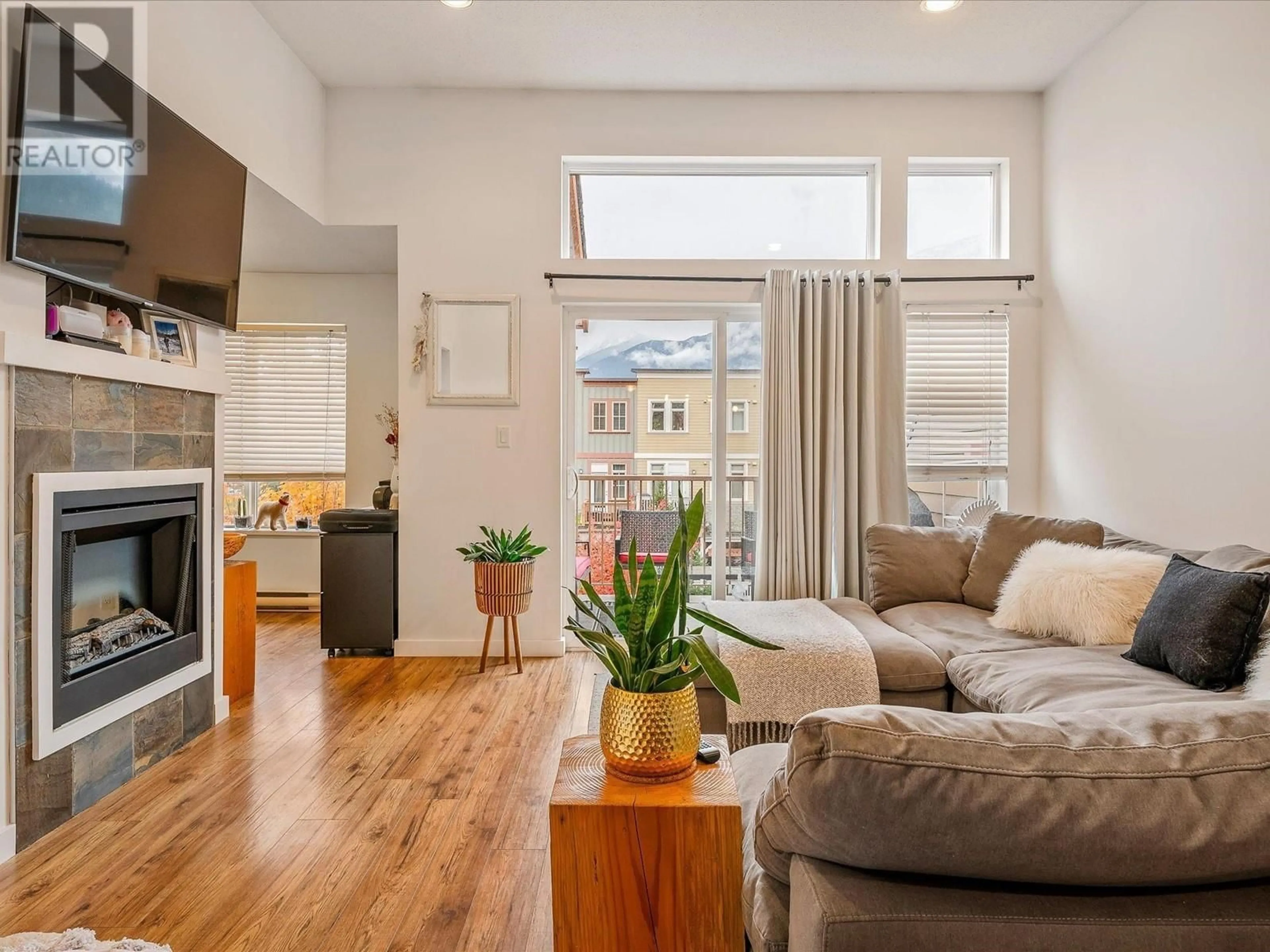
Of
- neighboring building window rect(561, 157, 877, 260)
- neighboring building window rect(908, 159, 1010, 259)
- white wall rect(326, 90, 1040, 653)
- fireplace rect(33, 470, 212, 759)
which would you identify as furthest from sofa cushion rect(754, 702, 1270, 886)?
neighboring building window rect(908, 159, 1010, 259)

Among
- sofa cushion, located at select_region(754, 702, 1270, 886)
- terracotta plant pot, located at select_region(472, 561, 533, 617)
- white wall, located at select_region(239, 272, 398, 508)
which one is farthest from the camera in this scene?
white wall, located at select_region(239, 272, 398, 508)

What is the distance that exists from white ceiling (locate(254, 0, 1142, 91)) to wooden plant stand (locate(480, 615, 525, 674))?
279 cm

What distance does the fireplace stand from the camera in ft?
6.81

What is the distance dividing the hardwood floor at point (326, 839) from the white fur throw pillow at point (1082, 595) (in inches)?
69.8

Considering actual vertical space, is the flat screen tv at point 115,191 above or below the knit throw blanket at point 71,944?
above

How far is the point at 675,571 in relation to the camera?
3.69 ft

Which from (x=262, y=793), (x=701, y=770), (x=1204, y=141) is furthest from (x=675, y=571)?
(x=1204, y=141)

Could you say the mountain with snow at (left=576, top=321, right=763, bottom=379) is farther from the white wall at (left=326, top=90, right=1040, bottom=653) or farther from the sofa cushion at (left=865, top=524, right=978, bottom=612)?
the sofa cushion at (left=865, top=524, right=978, bottom=612)

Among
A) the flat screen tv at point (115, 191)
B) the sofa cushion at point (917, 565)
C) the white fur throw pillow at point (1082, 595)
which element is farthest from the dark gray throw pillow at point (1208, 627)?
the flat screen tv at point (115, 191)

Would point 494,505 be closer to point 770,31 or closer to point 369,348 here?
point 369,348

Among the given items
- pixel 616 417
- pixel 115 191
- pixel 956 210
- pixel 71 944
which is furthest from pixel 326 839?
pixel 956 210

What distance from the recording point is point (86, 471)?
223 centimetres

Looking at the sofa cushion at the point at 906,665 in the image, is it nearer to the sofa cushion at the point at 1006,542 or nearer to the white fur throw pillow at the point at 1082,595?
the white fur throw pillow at the point at 1082,595

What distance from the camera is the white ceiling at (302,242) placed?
361 cm
